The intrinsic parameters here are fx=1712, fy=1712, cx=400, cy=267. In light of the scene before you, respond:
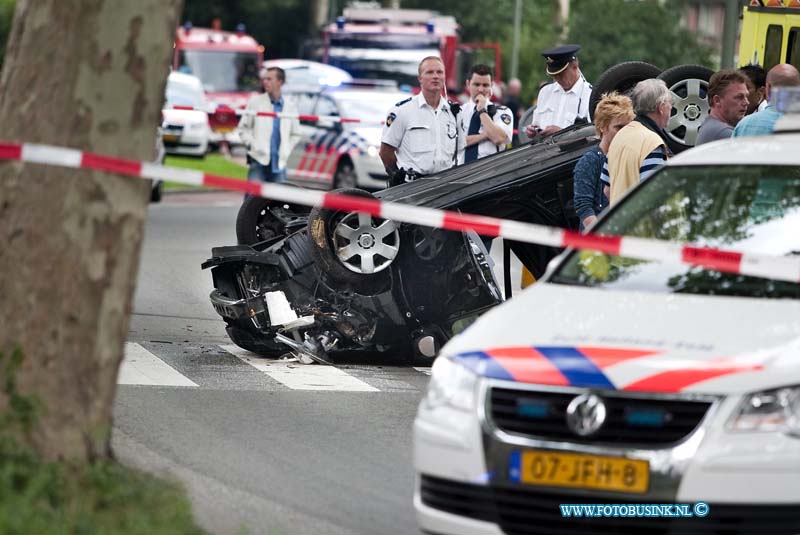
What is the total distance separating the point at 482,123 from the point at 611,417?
8.90 metres

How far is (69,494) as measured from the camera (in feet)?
19.1

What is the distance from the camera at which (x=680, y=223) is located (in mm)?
6871

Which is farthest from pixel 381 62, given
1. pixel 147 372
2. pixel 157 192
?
pixel 147 372

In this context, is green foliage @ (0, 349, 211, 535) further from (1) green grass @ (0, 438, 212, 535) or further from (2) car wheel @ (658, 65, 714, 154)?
(2) car wheel @ (658, 65, 714, 154)

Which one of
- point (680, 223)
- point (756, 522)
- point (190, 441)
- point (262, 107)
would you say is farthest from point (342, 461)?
point (262, 107)

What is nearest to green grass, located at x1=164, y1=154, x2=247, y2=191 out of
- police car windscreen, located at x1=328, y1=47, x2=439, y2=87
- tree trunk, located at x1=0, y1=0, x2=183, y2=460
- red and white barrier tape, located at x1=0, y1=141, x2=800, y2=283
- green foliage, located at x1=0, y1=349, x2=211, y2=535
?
police car windscreen, located at x1=328, y1=47, x2=439, y2=87

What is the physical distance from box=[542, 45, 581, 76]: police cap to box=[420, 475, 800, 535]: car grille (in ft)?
26.1

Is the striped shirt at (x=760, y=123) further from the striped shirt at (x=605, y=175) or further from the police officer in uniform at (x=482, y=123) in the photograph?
the police officer in uniform at (x=482, y=123)

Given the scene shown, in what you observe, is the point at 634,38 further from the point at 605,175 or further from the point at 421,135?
the point at 605,175

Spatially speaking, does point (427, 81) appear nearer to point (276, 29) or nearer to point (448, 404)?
point (448, 404)

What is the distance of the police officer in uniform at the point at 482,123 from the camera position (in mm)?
14242

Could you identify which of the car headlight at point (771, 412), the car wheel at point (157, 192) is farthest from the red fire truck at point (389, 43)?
the car headlight at point (771, 412)

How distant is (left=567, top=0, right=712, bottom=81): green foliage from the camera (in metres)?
41.6

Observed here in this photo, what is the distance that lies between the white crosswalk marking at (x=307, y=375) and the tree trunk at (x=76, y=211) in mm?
4178
